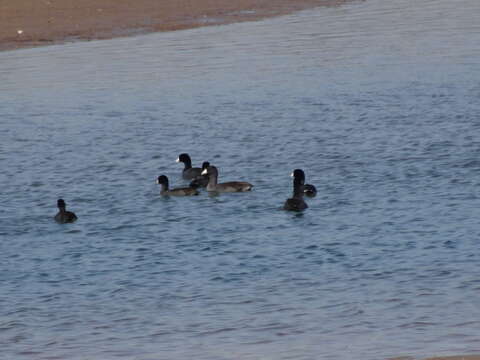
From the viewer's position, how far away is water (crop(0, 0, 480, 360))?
1118 cm

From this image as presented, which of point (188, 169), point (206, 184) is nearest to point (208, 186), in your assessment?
point (206, 184)

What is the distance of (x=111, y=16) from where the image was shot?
41750mm

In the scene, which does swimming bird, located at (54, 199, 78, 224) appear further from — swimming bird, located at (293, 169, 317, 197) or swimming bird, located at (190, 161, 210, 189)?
swimming bird, located at (293, 169, 317, 197)

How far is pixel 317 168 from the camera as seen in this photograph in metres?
19.0

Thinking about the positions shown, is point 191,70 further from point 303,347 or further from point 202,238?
point 303,347

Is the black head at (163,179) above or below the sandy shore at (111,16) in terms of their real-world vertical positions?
below

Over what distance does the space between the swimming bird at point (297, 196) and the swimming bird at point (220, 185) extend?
861 mm

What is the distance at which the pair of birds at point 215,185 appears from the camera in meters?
16.3

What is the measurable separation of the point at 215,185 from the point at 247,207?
138cm

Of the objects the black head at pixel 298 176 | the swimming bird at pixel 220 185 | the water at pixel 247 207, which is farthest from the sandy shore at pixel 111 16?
the black head at pixel 298 176

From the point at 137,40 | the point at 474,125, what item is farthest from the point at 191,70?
the point at 474,125

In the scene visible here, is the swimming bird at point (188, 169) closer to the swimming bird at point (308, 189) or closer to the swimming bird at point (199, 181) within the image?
the swimming bird at point (199, 181)

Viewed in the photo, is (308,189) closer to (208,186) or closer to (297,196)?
(297,196)

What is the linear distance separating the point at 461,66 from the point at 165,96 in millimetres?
6929
